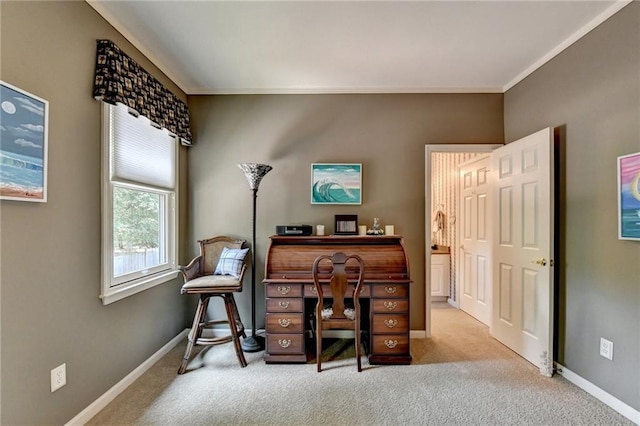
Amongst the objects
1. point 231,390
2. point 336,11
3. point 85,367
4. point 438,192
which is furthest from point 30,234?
point 438,192

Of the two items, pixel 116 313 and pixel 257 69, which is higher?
pixel 257 69

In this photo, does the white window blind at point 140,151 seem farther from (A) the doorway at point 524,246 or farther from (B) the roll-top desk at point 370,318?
(A) the doorway at point 524,246

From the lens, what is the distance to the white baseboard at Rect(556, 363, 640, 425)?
1.79m

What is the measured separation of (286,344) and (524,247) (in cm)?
228

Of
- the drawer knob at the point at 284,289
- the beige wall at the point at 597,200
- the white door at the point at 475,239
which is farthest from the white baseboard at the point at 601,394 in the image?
the drawer knob at the point at 284,289

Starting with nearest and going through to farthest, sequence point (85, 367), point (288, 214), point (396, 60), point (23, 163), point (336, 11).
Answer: point (23, 163) < point (85, 367) < point (336, 11) < point (396, 60) < point (288, 214)

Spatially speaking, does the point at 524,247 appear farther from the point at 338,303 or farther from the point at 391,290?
the point at 338,303

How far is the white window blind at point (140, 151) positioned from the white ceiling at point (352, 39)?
1.99 ft

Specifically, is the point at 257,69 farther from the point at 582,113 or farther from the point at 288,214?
the point at 582,113

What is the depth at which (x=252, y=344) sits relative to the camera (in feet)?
8.99

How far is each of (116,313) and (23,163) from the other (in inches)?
46.2

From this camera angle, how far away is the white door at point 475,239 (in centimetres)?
338

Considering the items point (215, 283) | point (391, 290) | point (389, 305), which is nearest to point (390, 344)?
point (389, 305)

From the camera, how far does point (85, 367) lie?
5.83 feet
